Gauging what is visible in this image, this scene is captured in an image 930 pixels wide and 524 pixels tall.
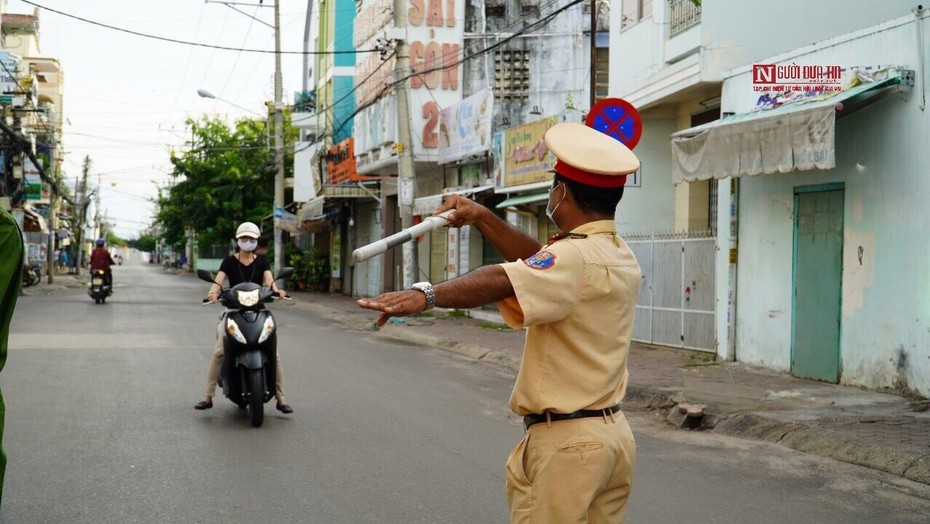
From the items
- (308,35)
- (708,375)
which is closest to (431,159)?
(708,375)

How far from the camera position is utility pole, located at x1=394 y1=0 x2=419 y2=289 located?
21.6m

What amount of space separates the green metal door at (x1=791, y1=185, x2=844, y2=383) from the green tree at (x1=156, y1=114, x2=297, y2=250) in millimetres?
43622

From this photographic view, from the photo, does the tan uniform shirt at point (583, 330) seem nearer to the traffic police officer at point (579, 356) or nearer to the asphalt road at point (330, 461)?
the traffic police officer at point (579, 356)

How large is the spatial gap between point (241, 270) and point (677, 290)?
861 centimetres

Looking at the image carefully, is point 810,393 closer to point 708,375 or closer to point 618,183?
point 708,375

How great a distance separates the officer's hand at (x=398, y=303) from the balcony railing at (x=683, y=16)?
13.7 m

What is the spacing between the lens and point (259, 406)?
8.23 metres

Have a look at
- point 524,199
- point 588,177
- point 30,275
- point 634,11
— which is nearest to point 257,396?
point 588,177

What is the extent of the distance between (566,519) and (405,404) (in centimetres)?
721

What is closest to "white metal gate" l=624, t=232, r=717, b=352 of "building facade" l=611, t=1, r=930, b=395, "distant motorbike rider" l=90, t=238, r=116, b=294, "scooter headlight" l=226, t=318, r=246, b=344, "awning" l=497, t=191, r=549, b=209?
"building facade" l=611, t=1, r=930, b=395

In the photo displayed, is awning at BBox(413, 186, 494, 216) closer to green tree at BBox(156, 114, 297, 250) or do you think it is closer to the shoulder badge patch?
the shoulder badge patch

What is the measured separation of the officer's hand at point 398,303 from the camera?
239cm

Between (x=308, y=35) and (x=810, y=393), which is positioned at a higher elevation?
(x=308, y=35)

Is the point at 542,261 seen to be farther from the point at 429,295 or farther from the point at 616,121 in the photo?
the point at 616,121
